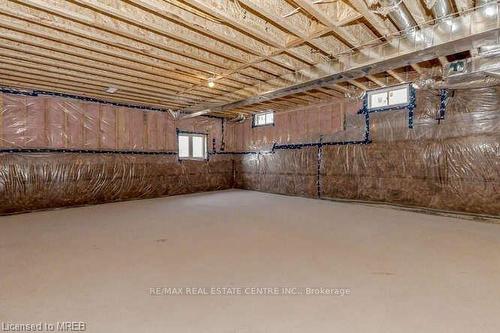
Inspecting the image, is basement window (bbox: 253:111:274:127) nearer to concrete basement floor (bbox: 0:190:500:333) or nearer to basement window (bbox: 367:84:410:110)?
basement window (bbox: 367:84:410:110)

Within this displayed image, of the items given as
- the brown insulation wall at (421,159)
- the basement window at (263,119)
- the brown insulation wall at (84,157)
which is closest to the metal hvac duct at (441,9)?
the brown insulation wall at (421,159)

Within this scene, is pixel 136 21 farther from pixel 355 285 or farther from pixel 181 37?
pixel 355 285

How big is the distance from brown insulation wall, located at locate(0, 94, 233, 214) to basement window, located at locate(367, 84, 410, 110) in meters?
4.38

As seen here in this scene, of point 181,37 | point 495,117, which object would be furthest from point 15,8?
point 495,117

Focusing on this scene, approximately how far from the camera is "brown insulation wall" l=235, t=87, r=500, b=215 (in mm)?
3918

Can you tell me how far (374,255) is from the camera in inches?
94.0

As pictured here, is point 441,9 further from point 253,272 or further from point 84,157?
point 84,157

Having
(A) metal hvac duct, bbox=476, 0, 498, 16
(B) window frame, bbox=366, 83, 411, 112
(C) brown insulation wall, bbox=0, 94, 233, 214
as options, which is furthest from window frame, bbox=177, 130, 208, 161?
Answer: (A) metal hvac duct, bbox=476, 0, 498, 16

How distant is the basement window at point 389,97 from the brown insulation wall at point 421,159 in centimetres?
17

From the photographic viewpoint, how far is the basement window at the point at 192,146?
704 centimetres

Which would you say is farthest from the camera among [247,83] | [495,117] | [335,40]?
[247,83]

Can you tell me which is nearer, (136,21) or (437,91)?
(136,21)

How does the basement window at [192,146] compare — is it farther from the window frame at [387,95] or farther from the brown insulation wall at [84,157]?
the window frame at [387,95]

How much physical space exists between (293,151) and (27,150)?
210 inches
